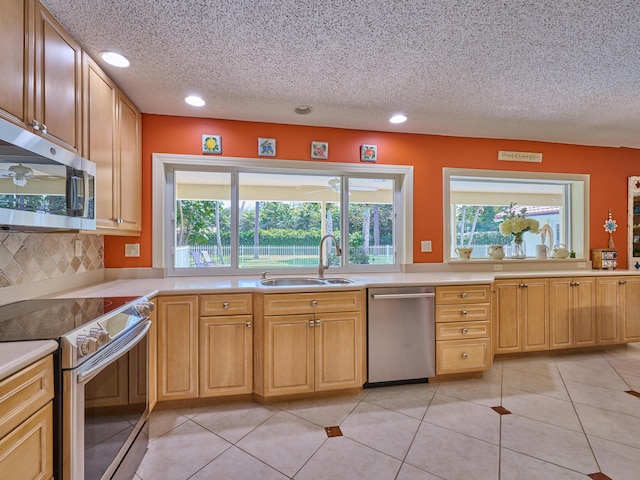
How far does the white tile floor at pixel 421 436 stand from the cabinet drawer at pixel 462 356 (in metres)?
0.14

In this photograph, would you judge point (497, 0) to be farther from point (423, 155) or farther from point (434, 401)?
point (434, 401)

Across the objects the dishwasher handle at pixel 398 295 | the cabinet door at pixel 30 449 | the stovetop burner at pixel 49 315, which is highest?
the stovetop burner at pixel 49 315

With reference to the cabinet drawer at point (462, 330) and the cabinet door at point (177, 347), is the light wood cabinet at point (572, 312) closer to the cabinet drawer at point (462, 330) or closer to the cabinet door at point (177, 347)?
the cabinet drawer at point (462, 330)

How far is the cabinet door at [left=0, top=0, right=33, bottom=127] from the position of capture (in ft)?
4.00

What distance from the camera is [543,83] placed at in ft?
7.17

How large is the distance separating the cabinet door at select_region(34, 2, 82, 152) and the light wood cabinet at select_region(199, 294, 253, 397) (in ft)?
4.02

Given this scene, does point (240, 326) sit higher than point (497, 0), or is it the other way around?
point (497, 0)

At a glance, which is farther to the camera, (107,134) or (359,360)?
(359,360)

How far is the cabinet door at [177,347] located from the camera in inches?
83.4

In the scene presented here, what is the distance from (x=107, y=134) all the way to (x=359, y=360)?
2.32m

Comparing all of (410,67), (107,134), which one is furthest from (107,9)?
(410,67)

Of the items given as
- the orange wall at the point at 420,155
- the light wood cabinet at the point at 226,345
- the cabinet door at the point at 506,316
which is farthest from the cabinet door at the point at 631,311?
the light wood cabinet at the point at 226,345

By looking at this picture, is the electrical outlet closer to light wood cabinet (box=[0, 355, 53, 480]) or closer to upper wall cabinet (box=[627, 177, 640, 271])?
light wood cabinet (box=[0, 355, 53, 480])

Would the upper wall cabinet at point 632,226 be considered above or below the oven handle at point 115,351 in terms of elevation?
above
